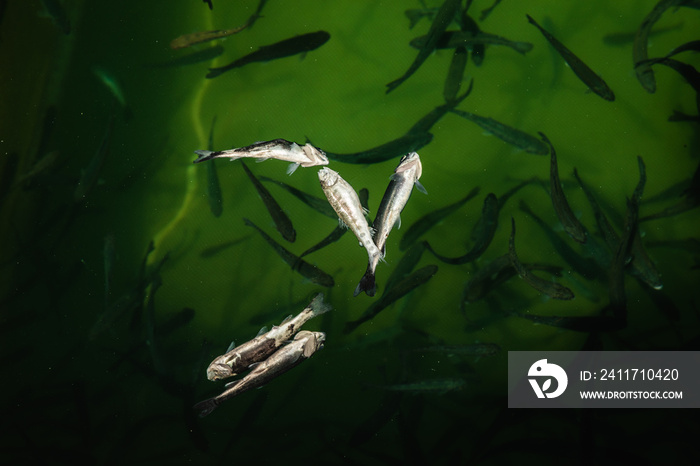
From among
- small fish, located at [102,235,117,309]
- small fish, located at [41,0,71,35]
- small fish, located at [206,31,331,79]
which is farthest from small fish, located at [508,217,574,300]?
small fish, located at [41,0,71,35]

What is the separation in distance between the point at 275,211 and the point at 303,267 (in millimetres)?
308

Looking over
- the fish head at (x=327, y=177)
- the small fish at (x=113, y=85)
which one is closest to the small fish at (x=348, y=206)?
the fish head at (x=327, y=177)

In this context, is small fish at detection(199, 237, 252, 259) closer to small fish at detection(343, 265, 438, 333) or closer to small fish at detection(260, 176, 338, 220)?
small fish at detection(260, 176, 338, 220)

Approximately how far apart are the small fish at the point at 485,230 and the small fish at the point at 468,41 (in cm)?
70

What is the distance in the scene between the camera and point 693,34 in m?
1.79

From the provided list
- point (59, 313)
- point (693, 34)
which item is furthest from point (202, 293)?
point (693, 34)

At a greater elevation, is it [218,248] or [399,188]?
[399,188]

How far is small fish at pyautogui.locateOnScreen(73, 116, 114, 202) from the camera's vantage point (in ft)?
6.04

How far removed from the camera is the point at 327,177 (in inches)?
58.2

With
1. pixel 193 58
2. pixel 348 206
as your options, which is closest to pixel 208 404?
pixel 348 206

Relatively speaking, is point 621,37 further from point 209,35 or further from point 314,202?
point 209,35

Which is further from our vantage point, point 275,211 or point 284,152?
point 275,211

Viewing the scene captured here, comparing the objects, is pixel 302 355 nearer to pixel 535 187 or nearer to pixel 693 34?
pixel 535 187

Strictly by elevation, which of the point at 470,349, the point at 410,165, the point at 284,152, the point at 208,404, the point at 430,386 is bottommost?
the point at 430,386
